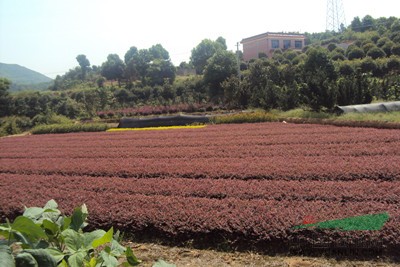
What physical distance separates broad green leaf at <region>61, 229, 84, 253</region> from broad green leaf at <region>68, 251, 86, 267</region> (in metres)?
0.04

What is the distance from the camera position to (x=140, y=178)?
22.6 feet

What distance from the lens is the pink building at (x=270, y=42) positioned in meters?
54.7

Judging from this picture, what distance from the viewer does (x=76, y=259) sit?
44.4 inches

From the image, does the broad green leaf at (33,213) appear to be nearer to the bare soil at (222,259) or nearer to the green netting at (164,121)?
the bare soil at (222,259)

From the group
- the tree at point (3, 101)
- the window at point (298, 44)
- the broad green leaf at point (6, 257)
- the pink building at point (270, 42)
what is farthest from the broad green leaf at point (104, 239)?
the window at point (298, 44)

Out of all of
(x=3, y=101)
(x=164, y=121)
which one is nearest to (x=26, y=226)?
(x=164, y=121)

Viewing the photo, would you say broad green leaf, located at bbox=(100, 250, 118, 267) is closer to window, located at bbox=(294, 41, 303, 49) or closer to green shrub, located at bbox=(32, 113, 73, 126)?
green shrub, located at bbox=(32, 113, 73, 126)

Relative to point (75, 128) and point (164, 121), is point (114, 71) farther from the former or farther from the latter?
point (164, 121)

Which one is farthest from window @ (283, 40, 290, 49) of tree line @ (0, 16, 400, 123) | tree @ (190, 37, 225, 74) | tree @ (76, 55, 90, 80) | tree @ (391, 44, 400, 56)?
tree @ (76, 55, 90, 80)

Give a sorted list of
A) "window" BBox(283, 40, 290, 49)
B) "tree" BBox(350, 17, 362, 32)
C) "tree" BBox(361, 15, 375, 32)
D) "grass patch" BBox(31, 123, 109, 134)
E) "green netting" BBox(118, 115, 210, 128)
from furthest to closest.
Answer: "tree" BBox(350, 17, 362, 32)
"window" BBox(283, 40, 290, 49)
"tree" BBox(361, 15, 375, 32)
"grass patch" BBox(31, 123, 109, 134)
"green netting" BBox(118, 115, 210, 128)

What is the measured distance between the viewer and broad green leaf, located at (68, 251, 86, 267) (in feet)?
3.63

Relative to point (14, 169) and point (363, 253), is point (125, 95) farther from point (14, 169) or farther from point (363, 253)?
point (363, 253)

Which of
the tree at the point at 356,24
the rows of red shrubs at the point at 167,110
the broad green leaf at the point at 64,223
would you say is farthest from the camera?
the tree at the point at 356,24

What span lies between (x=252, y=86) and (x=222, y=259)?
20.5m
